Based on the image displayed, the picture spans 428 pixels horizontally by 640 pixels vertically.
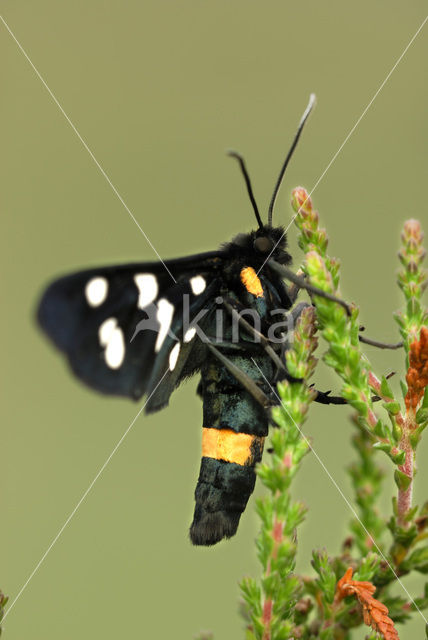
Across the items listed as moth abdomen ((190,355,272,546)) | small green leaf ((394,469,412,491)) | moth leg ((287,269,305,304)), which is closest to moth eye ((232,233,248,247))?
moth leg ((287,269,305,304))

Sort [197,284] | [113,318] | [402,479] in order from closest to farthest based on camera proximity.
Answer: [402,479], [113,318], [197,284]

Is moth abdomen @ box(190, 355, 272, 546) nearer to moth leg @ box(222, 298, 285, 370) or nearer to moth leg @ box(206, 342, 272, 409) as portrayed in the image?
moth leg @ box(206, 342, 272, 409)

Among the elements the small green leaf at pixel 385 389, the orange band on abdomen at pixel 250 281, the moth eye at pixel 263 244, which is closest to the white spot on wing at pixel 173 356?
the orange band on abdomen at pixel 250 281

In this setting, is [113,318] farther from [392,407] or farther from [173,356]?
[392,407]

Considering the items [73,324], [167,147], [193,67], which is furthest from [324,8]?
[73,324]

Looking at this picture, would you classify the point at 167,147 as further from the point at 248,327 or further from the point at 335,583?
the point at 335,583

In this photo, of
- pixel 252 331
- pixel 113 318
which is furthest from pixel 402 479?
pixel 113 318
